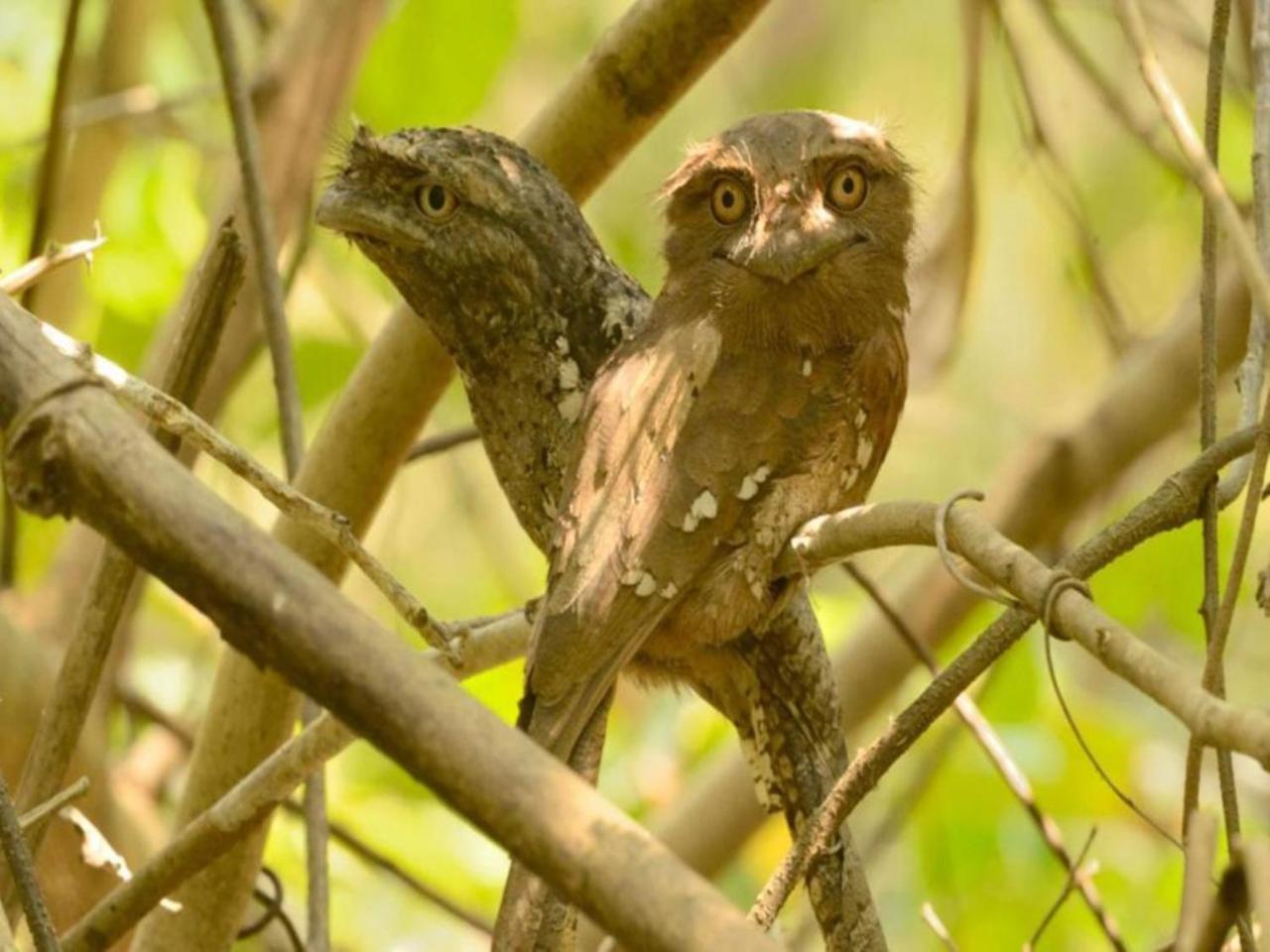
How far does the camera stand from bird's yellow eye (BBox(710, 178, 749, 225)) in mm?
1995

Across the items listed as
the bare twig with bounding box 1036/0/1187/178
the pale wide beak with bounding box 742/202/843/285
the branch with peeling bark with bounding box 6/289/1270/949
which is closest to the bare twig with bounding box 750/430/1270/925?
the branch with peeling bark with bounding box 6/289/1270/949

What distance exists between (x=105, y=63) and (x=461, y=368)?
6.99 feet

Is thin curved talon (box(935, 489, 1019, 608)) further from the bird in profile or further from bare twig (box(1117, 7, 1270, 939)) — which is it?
the bird in profile

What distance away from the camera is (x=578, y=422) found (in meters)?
1.96

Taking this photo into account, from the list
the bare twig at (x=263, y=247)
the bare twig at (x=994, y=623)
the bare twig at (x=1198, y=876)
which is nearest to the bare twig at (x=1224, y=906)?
the bare twig at (x=1198, y=876)

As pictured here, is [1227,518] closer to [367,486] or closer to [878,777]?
[367,486]

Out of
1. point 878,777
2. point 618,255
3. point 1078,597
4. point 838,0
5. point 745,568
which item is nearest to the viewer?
point 1078,597

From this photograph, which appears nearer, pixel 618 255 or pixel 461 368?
pixel 461 368

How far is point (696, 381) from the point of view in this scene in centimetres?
191

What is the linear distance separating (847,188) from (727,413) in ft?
0.97

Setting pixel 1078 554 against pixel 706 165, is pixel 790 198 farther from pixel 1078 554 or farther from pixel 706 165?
pixel 1078 554

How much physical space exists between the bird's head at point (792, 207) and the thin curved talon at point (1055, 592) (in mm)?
684

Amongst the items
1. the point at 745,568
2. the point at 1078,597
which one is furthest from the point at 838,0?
the point at 1078,597

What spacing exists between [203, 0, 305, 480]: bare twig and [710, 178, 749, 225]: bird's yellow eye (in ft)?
2.09
